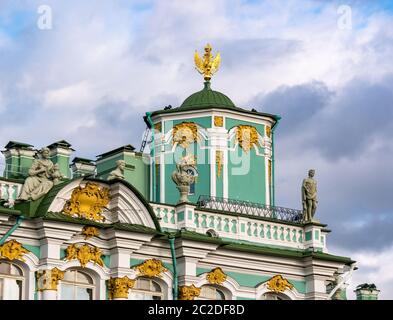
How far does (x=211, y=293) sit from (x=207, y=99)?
8247 mm

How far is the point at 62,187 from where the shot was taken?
37719 mm

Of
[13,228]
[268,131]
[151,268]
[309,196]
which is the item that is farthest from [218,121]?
[13,228]

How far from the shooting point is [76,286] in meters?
38.1

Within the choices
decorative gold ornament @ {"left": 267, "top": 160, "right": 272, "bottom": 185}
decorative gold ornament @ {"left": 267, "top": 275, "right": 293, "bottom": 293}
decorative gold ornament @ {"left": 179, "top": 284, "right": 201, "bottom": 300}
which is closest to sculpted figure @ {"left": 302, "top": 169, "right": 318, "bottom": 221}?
decorative gold ornament @ {"left": 267, "top": 275, "right": 293, "bottom": 293}

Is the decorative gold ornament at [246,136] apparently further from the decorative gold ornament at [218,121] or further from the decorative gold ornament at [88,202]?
the decorative gold ornament at [88,202]

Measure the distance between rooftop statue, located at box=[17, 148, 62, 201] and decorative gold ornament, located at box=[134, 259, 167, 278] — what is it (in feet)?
11.1

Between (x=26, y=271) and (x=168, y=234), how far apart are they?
4396 millimetres

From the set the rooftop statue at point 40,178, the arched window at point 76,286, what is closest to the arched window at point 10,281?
the arched window at point 76,286

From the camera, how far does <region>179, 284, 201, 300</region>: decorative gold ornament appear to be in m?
39.5

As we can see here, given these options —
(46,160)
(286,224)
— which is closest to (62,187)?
(46,160)

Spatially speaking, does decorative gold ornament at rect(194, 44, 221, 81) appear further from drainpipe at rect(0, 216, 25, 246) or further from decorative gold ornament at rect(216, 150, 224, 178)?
drainpipe at rect(0, 216, 25, 246)

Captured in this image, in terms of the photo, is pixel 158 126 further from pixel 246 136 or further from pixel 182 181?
pixel 182 181
